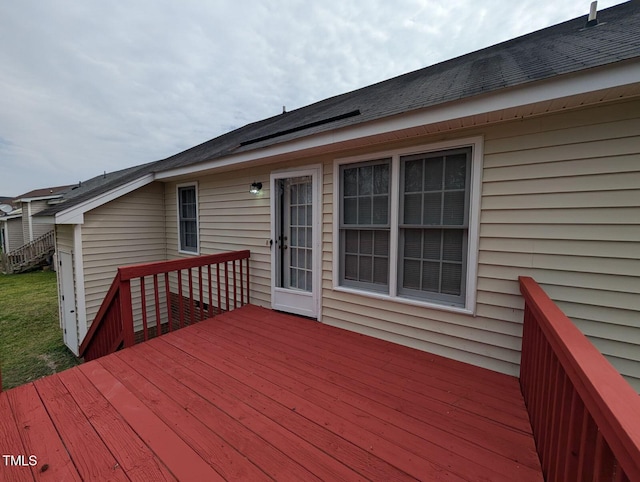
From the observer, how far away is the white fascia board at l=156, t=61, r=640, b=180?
1603 millimetres

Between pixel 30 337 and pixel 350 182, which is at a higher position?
pixel 350 182

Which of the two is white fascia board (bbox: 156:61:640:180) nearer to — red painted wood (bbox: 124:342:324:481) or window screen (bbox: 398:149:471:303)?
window screen (bbox: 398:149:471:303)

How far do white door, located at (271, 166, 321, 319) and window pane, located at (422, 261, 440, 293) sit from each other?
1.34m

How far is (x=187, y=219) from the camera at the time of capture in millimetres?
5574

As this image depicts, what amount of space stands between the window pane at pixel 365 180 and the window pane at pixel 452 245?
99 centimetres

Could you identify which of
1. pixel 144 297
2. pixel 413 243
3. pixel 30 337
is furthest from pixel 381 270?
pixel 30 337

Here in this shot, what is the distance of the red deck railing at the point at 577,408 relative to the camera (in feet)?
2.07

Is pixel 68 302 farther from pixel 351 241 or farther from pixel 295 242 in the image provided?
pixel 351 241

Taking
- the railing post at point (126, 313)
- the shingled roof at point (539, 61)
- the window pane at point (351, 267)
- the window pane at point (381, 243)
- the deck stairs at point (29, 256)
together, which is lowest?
the deck stairs at point (29, 256)

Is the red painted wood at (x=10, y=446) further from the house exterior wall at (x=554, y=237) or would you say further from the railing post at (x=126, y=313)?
the house exterior wall at (x=554, y=237)

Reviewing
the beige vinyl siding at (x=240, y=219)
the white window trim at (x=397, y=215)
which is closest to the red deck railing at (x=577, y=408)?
the white window trim at (x=397, y=215)

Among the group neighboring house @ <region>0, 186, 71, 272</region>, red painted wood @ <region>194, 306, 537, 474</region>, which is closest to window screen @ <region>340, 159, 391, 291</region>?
red painted wood @ <region>194, 306, 537, 474</region>

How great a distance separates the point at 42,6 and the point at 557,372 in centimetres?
800

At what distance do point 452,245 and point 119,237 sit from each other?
247 inches
